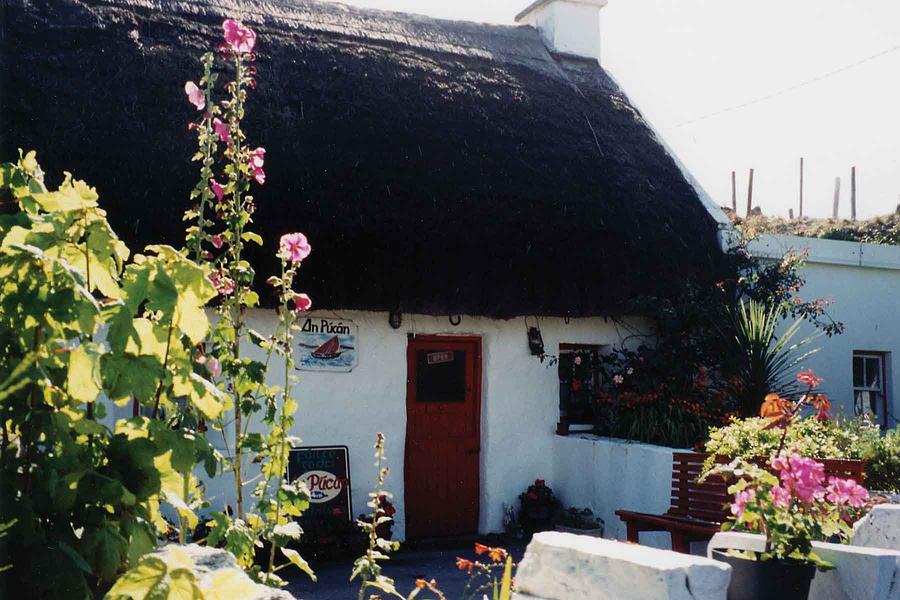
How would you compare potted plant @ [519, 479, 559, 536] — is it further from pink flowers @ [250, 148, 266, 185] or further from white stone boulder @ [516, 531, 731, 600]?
pink flowers @ [250, 148, 266, 185]

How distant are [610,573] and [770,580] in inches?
28.6

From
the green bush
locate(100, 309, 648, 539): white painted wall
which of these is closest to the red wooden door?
locate(100, 309, 648, 539): white painted wall

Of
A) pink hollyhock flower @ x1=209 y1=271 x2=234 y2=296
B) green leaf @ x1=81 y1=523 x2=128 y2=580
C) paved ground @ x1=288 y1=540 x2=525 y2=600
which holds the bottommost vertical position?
paved ground @ x1=288 y1=540 x2=525 y2=600

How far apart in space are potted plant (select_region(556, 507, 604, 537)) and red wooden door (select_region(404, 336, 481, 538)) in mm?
898

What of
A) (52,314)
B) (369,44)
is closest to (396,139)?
(369,44)

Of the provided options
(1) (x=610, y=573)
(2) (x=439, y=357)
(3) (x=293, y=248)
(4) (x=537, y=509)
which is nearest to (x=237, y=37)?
(3) (x=293, y=248)

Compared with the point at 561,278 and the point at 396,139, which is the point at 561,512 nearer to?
the point at 561,278

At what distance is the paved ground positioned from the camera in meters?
5.92

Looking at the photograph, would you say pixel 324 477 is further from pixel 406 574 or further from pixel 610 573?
pixel 610 573

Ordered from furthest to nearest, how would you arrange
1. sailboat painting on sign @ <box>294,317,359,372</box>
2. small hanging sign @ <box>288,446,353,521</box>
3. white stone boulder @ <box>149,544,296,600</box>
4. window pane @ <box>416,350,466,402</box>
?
window pane @ <box>416,350,466,402</box>
sailboat painting on sign @ <box>294,317,359,372</box>
small hanging sign @ <box>288,446,353,521</box>
white stone boulder @ <box>149,544,296,600</box>

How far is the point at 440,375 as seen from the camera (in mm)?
8078

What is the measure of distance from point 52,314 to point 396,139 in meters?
6.70

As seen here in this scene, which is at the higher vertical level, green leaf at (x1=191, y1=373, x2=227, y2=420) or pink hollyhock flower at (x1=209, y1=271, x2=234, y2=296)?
pink hollyhock flower at (x1=209, y1=271, x2=234, y2=296)

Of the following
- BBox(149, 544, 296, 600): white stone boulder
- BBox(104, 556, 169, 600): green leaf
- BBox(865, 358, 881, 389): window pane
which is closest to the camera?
BBox(104, 556, 169, 600): green leaf
